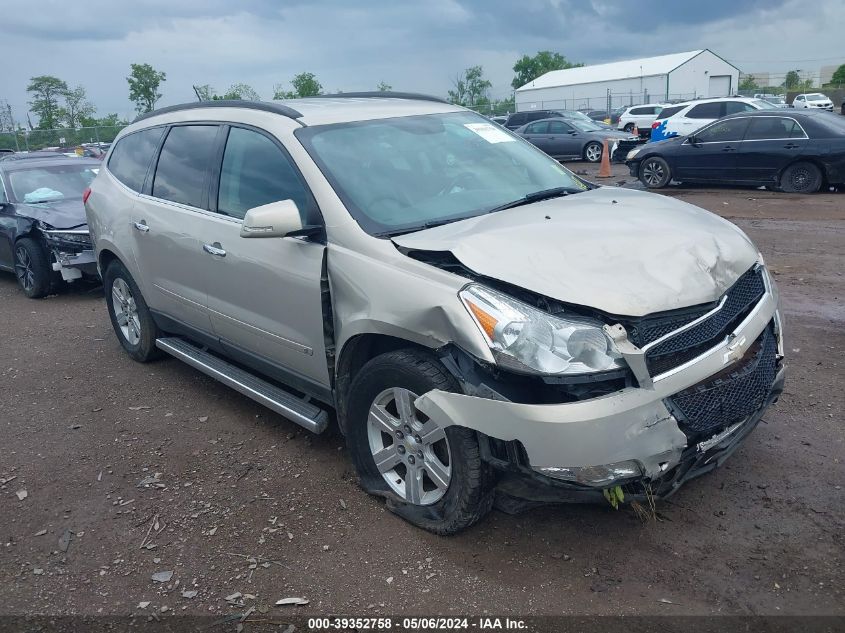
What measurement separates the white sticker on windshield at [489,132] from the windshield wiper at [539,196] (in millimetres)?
572

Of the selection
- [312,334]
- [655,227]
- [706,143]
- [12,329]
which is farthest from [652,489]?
[706,143]

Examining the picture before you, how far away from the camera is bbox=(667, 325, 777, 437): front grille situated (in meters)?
2.86

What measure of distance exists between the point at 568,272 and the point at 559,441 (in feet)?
2.27

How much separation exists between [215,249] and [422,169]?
1330mm

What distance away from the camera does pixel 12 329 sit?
741 cm

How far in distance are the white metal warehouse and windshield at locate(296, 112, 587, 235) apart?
5365cm

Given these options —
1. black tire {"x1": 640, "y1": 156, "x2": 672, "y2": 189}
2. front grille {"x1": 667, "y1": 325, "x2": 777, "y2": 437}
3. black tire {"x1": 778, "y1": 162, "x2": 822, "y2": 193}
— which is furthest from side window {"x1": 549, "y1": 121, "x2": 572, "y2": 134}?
front grille {"x1": 667, "y1": 325, "x2": 777, "y2": 437}

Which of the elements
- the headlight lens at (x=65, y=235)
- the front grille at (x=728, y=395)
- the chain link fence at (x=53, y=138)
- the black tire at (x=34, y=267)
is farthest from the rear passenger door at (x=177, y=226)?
the chain link fence at (x=53, y=138)

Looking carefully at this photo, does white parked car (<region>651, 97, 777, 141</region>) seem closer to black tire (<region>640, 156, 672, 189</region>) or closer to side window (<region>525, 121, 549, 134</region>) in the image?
side window (<region>525, 121, 549, 134</region>)

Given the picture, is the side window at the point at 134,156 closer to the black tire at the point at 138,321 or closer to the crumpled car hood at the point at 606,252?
the black tire at the point at 138,321

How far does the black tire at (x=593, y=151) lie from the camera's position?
70.5 ft

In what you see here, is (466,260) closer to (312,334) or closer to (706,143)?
(312,334)

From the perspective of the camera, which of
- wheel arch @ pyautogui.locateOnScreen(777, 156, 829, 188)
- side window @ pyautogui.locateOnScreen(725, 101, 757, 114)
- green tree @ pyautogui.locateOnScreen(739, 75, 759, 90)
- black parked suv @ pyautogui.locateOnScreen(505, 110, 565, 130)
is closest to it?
wheel arch @ pyautogui.locateOnScreen(777, 156, 829, 188)

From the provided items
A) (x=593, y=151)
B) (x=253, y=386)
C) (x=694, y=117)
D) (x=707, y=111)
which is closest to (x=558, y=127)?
(x=593, y=151)
